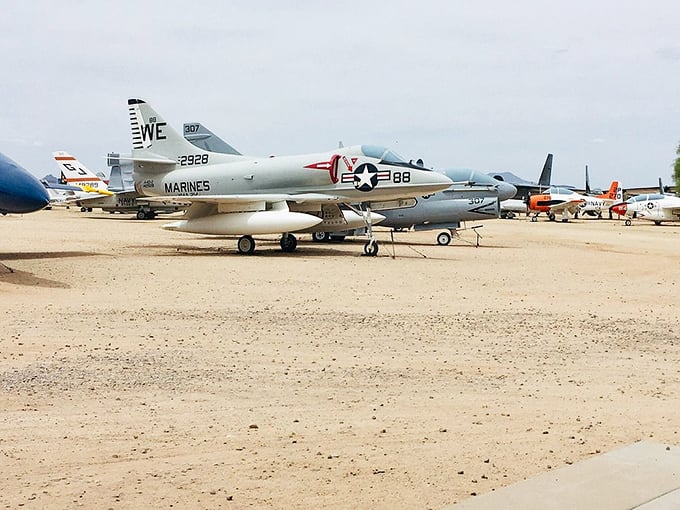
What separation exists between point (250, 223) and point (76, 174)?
4373 centimetres

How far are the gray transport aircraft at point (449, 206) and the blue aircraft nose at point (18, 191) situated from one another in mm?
12155

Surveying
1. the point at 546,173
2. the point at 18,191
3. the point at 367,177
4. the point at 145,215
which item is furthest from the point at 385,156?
the point at 546,173

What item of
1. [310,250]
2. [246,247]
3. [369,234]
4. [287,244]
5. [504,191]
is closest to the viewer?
[246,247]

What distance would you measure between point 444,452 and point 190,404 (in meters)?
1.98

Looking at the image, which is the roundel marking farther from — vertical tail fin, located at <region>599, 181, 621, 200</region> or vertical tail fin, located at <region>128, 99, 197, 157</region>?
vertical tail fin, located at <region>599, 181, 621, 200</region>

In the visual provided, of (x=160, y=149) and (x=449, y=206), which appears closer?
(x=160, y=149)

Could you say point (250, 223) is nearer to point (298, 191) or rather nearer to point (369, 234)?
point (298, 191)

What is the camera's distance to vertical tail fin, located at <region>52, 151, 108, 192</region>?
59.2m

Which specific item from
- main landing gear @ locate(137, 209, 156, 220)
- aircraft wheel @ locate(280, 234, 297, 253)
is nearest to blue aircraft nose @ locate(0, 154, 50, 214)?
aircraft wheel @ locate(280, 234, 297, 253)

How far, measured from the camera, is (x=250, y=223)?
20.1 metres

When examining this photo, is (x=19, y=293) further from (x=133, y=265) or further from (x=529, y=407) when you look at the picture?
(x=529, y=407)

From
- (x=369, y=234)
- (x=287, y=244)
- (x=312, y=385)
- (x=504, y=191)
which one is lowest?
(x=312, y=385)

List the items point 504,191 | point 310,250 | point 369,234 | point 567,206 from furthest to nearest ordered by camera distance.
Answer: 1. point 567,206
2. point 504,191
3. point 310,250
4. point 369,234

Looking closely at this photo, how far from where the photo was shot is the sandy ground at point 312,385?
4.74 m
